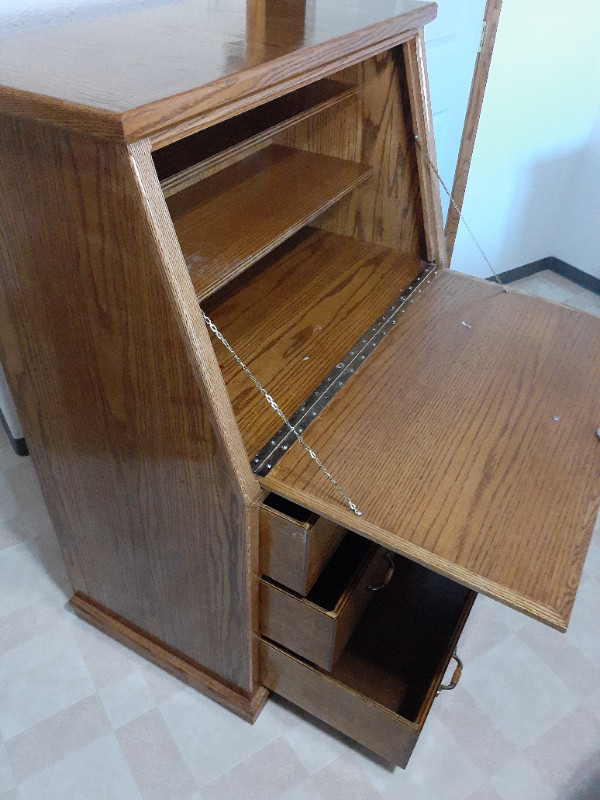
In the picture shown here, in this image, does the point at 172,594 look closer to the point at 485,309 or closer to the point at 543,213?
the point at 485,309

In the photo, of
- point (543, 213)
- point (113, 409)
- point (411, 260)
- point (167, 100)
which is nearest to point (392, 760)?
point (113, 409)

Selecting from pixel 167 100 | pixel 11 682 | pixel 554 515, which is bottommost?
pixel 11 682

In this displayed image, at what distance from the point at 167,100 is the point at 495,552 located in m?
0.66

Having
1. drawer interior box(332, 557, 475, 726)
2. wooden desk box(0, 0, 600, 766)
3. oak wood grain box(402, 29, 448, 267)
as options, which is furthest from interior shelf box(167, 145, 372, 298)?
drawer interior box(332, 557, 475, 726)

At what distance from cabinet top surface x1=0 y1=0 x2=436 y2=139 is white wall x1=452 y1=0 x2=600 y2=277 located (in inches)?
44.5

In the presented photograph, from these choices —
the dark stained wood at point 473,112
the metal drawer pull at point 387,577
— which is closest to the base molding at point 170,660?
the metal drawer pull at point 387,577

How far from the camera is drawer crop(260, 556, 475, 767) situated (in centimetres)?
111

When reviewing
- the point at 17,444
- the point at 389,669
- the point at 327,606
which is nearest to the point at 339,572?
the point at 327,606

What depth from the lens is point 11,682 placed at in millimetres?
1374

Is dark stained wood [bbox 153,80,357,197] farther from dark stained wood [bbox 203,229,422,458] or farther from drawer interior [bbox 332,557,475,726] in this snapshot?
drawer interior [bbox 332,557,475,726]

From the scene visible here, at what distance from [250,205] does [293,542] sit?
1.96ft

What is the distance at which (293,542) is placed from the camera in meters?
0.93

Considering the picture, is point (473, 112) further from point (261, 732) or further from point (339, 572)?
point (261, 732)

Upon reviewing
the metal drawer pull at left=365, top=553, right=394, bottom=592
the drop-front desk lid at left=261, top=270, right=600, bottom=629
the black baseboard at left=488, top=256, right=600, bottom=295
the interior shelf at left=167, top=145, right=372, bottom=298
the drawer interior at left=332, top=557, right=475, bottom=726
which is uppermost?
the interior shelf at left=167, top=145, right=372, bottom=298
